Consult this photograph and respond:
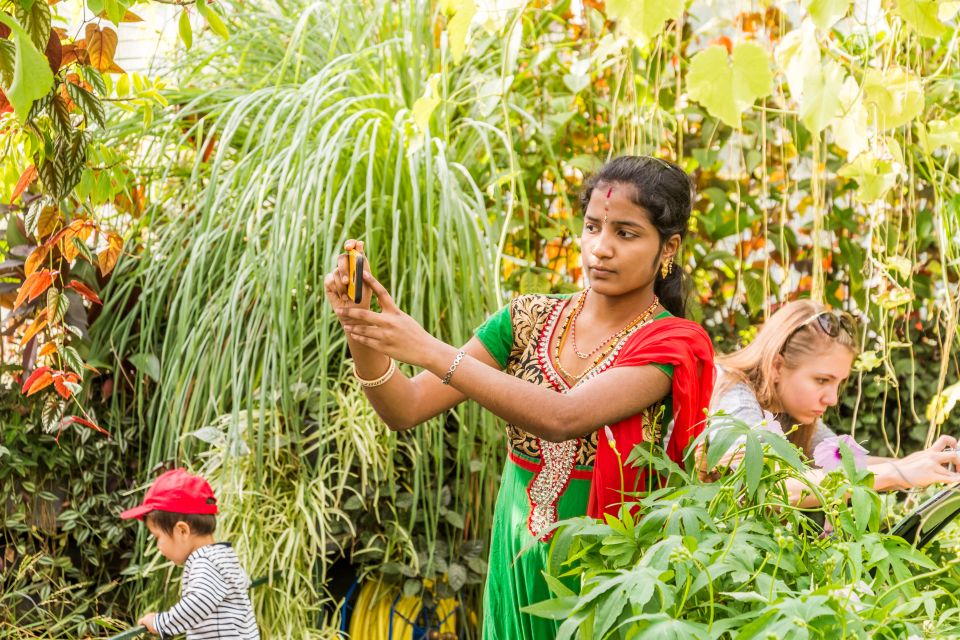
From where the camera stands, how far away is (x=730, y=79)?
63.6 inches

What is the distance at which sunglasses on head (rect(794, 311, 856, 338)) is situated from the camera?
2348mm

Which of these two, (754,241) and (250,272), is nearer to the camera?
(250,272)

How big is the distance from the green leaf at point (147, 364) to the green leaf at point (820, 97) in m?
1.98

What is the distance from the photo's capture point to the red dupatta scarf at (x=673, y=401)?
159 centimetres

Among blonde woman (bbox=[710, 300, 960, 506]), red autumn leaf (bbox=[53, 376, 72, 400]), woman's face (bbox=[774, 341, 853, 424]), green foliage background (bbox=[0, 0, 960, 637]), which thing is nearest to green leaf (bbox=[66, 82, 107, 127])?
red autumn leaf (bbox=[53, 376, 72, 400])

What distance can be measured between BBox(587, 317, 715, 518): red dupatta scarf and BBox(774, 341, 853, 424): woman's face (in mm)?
715

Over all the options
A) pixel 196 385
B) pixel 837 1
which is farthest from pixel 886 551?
pixel 196 385

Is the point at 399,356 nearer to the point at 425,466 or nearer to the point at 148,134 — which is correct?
the point at 425,466

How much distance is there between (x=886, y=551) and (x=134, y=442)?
99.0 inches

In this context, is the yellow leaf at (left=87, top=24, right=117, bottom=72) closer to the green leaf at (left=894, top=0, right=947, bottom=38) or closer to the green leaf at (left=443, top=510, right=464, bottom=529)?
the green leaf at (left=894, top=0, right=947, bottom=38)

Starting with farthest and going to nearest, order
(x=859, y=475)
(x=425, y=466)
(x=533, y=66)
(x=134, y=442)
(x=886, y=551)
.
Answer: (x=533, y=66), (x=134, y=442), (x=425, y=466), (x=859, y=475), (x=886, y=551)

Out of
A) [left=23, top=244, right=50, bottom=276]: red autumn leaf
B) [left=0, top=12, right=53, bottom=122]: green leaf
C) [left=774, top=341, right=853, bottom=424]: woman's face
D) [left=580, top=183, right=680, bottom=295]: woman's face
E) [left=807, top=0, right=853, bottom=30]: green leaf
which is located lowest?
[left=774, top=341, right=853, bottom=424]: woman's face

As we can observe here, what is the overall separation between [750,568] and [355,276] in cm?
67

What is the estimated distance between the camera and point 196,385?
9.52 ft
